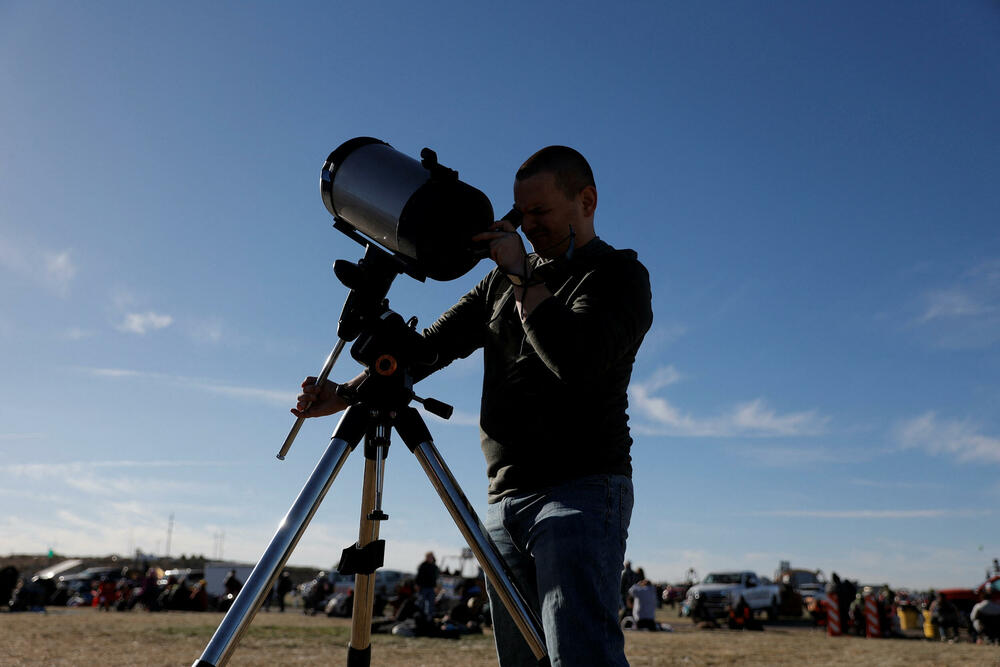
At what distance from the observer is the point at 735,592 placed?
2762 cm

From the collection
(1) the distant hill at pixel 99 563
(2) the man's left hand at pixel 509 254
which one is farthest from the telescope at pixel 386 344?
(1) the distant hill at pixel 99 563

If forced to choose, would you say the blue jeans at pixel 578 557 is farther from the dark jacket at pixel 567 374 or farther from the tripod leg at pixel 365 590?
the tripod leg at pixel 365 590

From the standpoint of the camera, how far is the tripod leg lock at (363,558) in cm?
217

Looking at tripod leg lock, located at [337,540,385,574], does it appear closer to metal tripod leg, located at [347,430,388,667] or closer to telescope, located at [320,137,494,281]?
metal tripod leg, located at [347,430,388,667]

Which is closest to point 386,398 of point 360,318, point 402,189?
point 360,318

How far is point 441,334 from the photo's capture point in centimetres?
272

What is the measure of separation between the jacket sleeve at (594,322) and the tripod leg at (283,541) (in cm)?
59

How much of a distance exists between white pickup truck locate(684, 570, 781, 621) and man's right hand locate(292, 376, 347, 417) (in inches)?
1028

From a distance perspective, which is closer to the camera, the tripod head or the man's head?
the tripod head

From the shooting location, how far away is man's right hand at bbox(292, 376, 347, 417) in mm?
2471

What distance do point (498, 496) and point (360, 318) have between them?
2.27 ft

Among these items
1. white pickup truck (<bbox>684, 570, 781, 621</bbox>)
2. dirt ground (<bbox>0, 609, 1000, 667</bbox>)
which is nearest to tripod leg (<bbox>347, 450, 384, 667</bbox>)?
dirt ground (<bbox>0, 609, 1000, 667</bbox>)

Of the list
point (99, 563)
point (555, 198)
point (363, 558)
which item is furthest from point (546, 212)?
point (99, 563)

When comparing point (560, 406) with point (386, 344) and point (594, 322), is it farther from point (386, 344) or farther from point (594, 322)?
point (386, 344)
